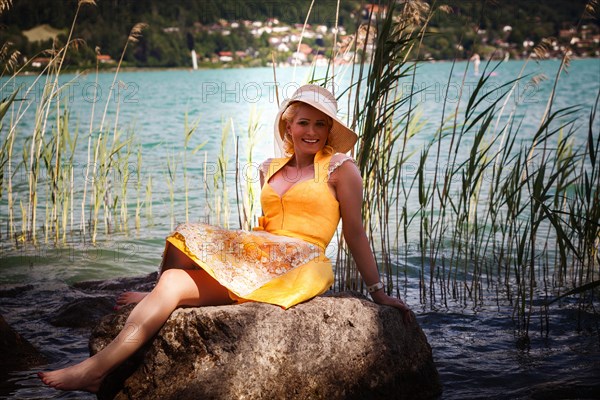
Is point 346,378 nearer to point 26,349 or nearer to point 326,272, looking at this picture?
point 326,272

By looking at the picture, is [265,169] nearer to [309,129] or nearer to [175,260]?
[309,129]

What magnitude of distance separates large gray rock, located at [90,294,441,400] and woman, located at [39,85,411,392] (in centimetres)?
9

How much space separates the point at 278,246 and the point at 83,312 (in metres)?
1.61

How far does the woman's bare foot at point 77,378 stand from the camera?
2439 millimetres

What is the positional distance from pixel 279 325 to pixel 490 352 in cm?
152

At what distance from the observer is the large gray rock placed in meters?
2.50

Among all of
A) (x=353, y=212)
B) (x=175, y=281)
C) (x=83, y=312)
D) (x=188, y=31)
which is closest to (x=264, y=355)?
(x=175, y=281)

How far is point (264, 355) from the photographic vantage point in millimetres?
2516

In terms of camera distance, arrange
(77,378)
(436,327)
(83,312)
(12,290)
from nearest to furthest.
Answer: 1. (77,378)
2. (83,312)
3. (436,327)
4. (12,290)

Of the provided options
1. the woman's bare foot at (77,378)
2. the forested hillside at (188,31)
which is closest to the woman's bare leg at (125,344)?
the woman's bare foot at (77,378)

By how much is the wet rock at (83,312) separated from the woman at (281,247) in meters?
1.23

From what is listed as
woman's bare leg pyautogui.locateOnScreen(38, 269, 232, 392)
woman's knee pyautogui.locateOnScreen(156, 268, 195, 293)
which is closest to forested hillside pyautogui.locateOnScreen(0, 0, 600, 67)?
woman's knee pyautogui.locateOnScreen(156, 268, 195, 293)

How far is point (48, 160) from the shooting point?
525 centimetres

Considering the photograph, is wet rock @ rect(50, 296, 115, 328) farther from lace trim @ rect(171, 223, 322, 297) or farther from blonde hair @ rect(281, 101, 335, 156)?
blonde hair @ rect(281, 101, 335, 156)
